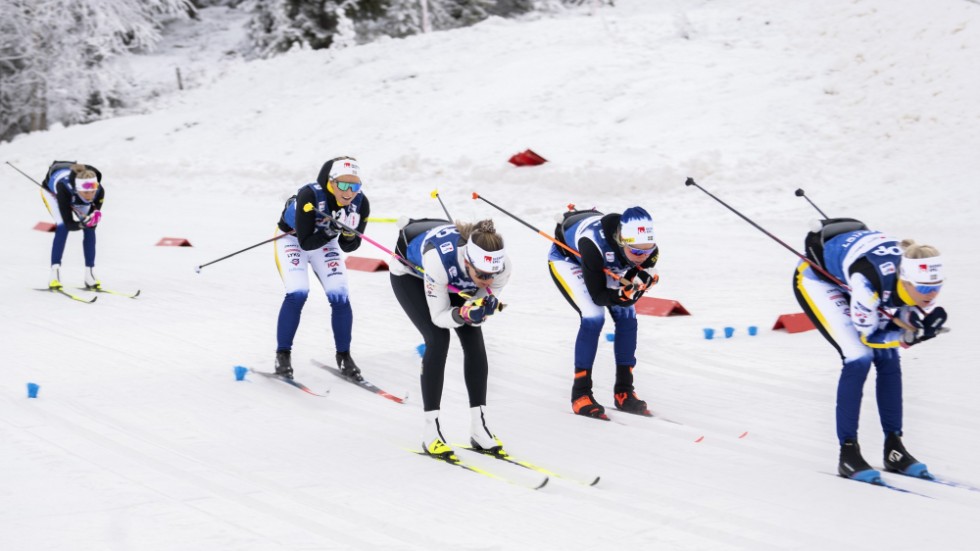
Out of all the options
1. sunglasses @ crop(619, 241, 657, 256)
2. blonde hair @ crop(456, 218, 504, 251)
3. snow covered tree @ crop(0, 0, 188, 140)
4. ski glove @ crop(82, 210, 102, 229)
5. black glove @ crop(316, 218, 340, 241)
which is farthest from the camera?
snow covered tree @ crop(0, 0, 188, 140)

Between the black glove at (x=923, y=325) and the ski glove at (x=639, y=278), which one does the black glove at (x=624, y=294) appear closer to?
the ski glove at (x=639, y=278)

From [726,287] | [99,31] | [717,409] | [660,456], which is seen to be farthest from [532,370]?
[99,31]

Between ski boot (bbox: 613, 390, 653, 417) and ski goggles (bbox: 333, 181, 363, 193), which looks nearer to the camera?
ski boot (bbox: 613, 390, 653, 417)

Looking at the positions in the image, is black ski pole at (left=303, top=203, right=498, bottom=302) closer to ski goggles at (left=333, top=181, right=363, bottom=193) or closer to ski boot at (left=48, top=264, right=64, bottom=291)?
ski goggles at (left=333, top=181, right=363, bottom=193)

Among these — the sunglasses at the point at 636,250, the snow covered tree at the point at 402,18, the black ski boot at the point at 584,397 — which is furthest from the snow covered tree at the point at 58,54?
the sunglasses at the point at 636,250

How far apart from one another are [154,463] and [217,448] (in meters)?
0.45

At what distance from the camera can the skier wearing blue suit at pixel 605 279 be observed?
21.9ft

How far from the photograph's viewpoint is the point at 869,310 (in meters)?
5.40

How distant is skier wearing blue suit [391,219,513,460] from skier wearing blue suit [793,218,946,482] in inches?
70.3

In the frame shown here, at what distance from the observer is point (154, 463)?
595cm

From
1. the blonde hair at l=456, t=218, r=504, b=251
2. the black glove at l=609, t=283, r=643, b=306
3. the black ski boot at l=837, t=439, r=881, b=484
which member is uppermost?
the blonde hair at l=456, t=218, r=504, b=251

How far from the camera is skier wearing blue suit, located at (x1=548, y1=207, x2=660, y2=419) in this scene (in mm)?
6680

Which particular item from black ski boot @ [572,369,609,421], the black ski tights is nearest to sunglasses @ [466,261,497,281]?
the black ski tights

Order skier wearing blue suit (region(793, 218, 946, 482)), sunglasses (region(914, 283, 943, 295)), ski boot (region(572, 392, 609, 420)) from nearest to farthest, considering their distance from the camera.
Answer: sunglasses (region(914, 283, 943, 295)), skier wearing blue suit (region(793, 218, 946, 482)), ski boot (region(572, 392, 609, 420))
